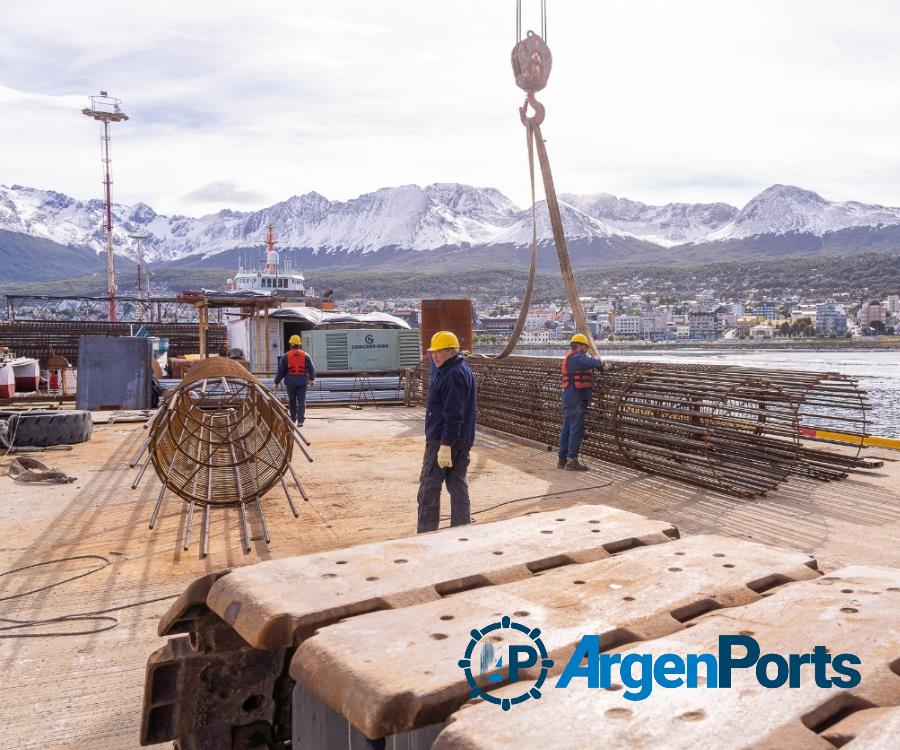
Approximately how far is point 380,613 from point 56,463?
9994 mm

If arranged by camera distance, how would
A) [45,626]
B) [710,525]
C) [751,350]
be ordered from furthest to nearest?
1. [751,350]
2. [710,525]
3. [45,626]

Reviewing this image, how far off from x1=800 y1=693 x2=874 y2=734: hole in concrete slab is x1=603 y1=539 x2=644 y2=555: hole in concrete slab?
1.37 meters

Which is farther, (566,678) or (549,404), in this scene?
(549,404)

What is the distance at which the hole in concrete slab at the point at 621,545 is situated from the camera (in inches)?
128

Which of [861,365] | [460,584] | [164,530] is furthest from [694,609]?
[861,365]

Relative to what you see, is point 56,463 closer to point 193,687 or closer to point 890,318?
point 193,687

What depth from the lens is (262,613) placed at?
2.54 m

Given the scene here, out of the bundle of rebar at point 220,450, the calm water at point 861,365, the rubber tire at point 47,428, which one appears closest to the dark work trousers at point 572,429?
the bundle of rebar at point 220,450

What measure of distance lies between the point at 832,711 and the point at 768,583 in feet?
3.22

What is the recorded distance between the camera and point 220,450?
32.0ft

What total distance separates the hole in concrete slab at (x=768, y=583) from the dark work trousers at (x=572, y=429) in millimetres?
7692

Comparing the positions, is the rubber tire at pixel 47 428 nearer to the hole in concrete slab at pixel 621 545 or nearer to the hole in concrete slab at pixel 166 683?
the hole in concrete slab at pixel 166 683

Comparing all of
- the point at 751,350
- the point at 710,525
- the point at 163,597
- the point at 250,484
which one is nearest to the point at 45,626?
the point at 163,597

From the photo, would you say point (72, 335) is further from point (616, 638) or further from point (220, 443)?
point (616, 638)
